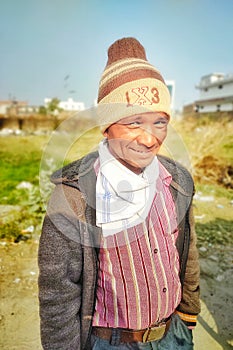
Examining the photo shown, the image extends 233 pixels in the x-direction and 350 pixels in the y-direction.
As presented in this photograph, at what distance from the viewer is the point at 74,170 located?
121cm

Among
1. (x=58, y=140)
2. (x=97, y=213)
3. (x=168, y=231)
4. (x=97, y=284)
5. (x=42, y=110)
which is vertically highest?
(x=42, y=110)

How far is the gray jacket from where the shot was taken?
1.10 meters

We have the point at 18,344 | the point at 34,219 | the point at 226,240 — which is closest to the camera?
the point at 18,344

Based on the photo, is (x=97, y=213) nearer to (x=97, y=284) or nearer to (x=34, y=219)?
(x=97, y=284)

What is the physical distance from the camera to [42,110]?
106ft

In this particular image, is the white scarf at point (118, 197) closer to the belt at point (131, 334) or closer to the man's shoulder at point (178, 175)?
the man's shoulder at point (178, 175)

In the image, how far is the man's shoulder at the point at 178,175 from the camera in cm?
139

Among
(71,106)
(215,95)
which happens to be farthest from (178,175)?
(215,95)

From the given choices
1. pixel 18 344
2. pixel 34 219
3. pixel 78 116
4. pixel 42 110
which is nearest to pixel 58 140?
pixel 78 116

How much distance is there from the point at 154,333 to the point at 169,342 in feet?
0.47

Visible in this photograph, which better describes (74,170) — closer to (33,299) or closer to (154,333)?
(154,333)

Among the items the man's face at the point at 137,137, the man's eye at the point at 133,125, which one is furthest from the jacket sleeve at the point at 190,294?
the man's eye at the point at 133,125

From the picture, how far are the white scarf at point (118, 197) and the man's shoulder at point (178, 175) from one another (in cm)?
21

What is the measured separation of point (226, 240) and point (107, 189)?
344 centimetres
